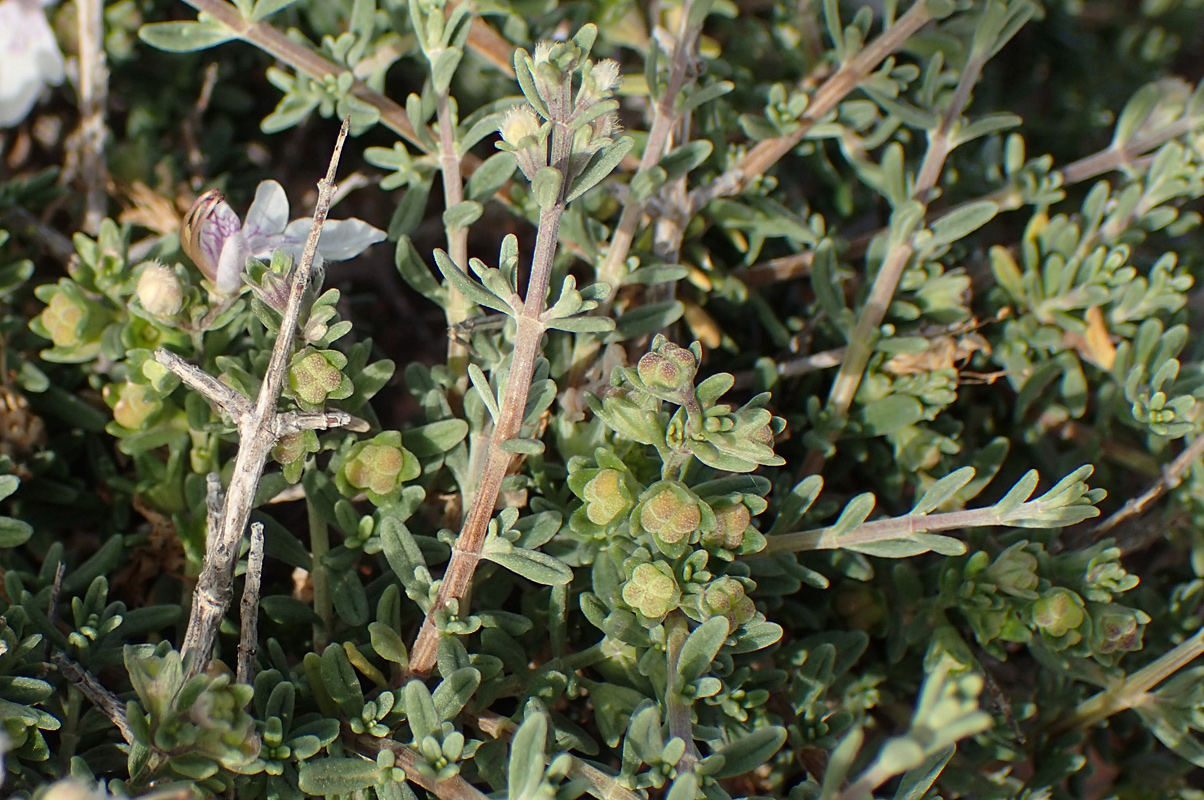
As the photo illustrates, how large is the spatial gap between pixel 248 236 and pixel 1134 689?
1931 millimetres

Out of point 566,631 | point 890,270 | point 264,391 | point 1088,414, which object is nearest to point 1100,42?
point 1088,414

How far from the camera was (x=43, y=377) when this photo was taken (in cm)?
198

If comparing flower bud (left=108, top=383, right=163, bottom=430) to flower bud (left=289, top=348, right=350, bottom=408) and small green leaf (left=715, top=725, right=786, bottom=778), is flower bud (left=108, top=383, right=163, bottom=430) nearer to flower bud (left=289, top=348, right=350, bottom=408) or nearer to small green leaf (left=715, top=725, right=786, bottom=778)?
flower bud (left=289, top=348, right=350, bottom=408)

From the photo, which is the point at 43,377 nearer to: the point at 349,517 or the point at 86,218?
the point at 86,218

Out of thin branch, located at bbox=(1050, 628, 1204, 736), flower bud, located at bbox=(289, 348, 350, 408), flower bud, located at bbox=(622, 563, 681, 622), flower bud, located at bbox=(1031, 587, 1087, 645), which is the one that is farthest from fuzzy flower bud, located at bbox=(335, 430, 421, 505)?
thin branch, located at bbox=(1050, 628, 1204, 736)

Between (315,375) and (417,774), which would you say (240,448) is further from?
(417,774)

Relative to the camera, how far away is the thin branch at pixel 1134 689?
1917 millimetres

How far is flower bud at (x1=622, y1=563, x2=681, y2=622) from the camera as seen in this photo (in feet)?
5.09

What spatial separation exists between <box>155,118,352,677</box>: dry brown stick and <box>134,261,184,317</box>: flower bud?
181 millimetres

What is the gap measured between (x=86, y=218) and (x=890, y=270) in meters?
1.83

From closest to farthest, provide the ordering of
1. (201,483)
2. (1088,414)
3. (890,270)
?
(201,483) → (890,270) → (1088,414)

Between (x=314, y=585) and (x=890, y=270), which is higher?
(x=890, y=270)

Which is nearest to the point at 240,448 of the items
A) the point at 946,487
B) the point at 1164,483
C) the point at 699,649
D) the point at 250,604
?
the point at 250,604

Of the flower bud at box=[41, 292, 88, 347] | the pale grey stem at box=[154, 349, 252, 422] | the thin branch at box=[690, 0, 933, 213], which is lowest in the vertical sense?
the flower bud at box=[41, 292, 88, 347]
